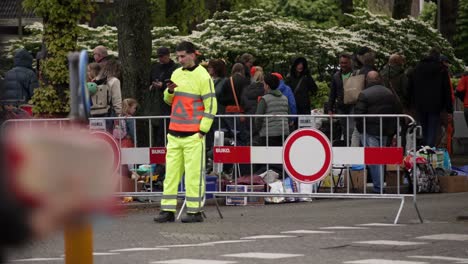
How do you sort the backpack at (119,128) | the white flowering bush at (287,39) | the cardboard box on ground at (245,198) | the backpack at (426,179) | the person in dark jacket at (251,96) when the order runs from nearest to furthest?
the backpack at (119,128)
the cardboard box on ground at (245,198)
the backpack at (426,179)
the person in dark jacket at (251,96)
the white flowering bush at (287,39)

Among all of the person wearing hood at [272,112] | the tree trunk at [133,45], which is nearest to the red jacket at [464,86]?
the person wearing hood at [272,112]

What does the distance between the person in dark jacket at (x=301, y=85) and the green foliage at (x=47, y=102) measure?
4241 mm

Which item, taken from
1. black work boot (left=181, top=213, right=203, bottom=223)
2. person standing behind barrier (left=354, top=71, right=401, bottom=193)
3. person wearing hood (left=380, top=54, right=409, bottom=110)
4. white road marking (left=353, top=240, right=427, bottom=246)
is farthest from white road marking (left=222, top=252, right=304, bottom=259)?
person wearing hood (left=380, top=54, right=409, bottom=110)

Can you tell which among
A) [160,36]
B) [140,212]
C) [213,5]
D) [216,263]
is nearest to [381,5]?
[213,5]

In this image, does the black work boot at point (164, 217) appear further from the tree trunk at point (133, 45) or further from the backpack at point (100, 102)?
the tree trunk at point (133, 45)

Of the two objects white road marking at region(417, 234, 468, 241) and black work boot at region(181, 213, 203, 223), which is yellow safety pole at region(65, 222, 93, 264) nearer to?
white road marking at region(417, 234, 468, 241)

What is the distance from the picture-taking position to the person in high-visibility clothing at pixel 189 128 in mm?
14344

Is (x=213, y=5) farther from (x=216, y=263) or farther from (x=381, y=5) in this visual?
(x=216, y=263)

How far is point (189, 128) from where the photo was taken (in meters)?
14.4

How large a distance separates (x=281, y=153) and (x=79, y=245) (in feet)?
43.8

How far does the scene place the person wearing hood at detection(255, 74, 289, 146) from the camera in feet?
56.4

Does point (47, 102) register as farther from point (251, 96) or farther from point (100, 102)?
point (251, 96)

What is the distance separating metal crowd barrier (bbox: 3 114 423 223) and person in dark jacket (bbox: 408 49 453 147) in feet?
19.0

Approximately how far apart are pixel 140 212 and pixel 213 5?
927 inches
